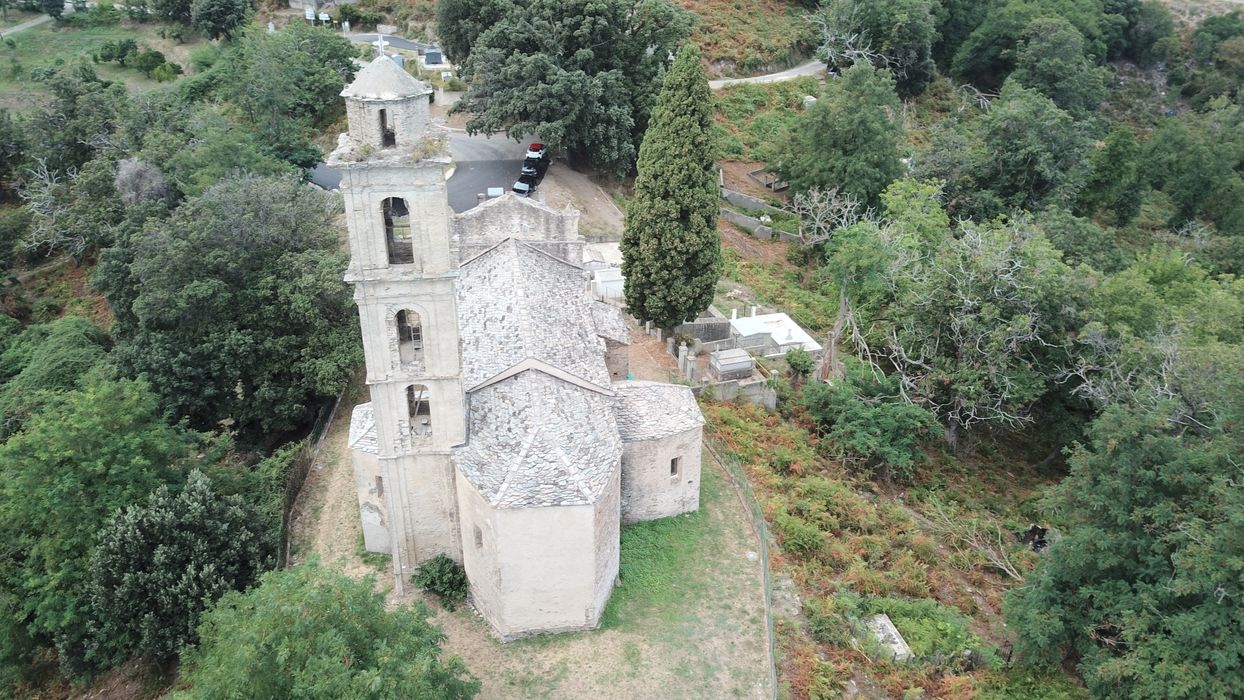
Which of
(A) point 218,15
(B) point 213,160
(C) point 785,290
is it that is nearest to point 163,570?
(B) point 213,160

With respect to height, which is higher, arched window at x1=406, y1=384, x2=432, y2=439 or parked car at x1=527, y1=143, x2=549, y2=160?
parked car at x1=527, y1=143, x2=549, y2=160

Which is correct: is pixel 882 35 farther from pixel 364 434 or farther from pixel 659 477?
pixel 364 434

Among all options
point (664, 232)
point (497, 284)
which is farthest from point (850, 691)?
point (664, 232)

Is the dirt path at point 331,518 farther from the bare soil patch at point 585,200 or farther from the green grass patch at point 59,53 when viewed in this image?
the green grass patch at point 59,53

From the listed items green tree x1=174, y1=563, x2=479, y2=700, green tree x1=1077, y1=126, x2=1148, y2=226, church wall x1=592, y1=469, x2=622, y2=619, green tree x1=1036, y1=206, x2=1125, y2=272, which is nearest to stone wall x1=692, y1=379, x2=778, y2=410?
church wall x1=592, y1=469, x2=622, y2=619

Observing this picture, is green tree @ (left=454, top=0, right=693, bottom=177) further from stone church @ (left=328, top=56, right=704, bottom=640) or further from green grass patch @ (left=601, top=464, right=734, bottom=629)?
green grass patch @ (left=601, top=464, right=734, bottom=629)
